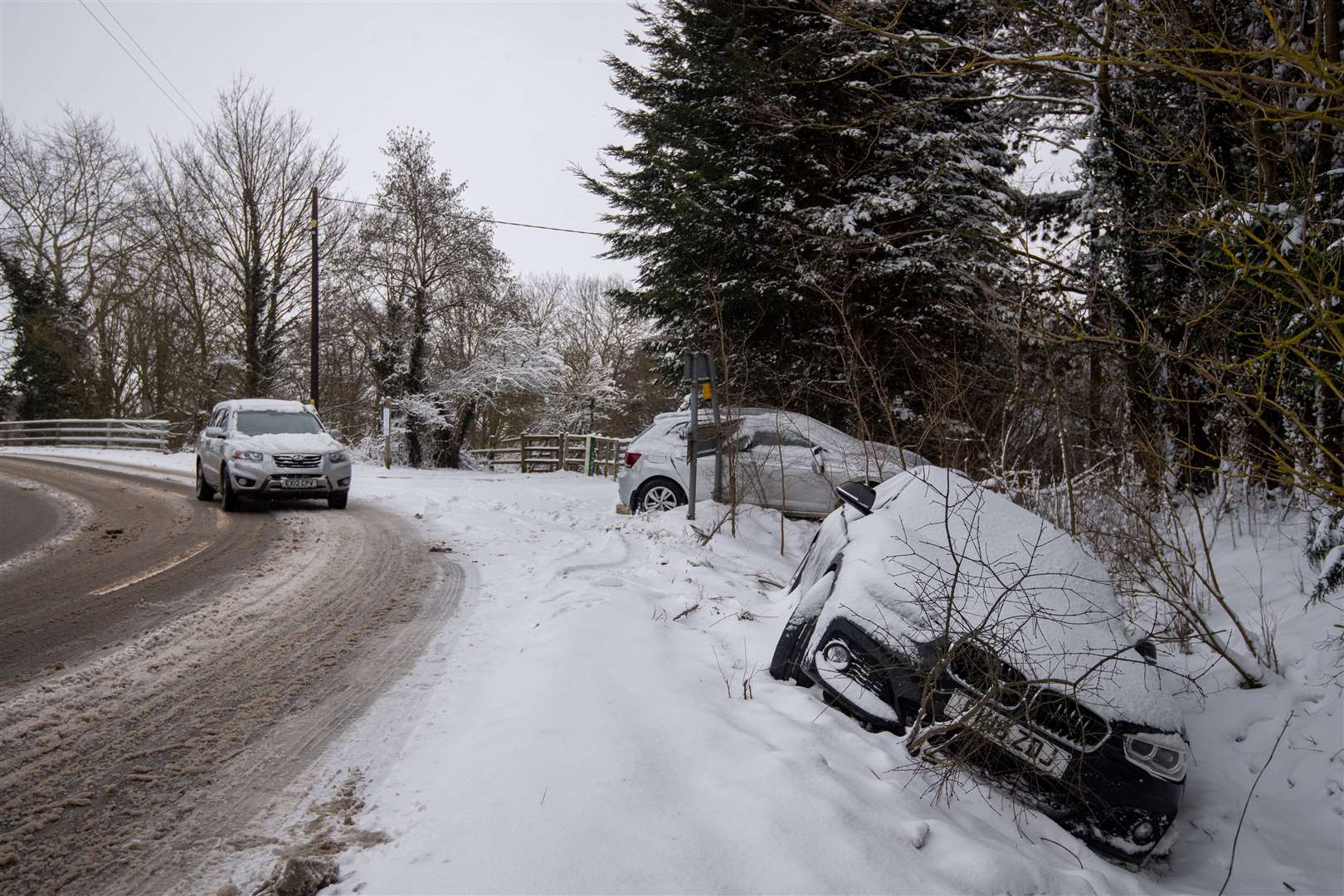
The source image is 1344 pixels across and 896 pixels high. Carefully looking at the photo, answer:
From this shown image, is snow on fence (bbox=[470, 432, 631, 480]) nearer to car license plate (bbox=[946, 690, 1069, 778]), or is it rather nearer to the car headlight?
car license plate (bbox=[946, 690, 1069, 778])

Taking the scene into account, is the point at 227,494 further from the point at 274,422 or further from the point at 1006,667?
the point at 1006,667

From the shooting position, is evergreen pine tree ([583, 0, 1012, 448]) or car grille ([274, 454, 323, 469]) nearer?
car grille ([274, 454, 323, 469])

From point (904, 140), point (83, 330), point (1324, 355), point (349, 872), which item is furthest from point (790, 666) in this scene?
point (83, 330)

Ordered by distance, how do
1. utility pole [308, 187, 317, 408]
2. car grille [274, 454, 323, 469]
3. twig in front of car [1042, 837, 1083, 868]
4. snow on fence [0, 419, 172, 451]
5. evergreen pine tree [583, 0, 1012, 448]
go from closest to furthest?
twig in front of car [1042, 837, 1083, 868] → car grille [274, 454, 323, 469] → evergreen pine tree [583, 0, 1012, 448] → utility pole [308, 187, 317, 408] → snow on fence [0, 419, 172, 451]

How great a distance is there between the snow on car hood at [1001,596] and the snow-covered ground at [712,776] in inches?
23.8

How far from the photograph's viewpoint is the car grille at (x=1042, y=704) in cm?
327

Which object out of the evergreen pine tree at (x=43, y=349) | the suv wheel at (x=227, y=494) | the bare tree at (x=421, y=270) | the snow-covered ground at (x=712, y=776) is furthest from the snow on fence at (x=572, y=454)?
the evergreen pine tree at (x=43, y=349)

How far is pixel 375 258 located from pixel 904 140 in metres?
19.3

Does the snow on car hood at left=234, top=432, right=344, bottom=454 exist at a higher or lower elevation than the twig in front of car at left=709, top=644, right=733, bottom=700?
higher

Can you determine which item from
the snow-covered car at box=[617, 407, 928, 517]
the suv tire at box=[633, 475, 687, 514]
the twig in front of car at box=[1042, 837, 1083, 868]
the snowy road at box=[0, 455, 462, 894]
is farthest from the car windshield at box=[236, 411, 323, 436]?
the twig in front of car at box=[1042, 837, 1083, 868]

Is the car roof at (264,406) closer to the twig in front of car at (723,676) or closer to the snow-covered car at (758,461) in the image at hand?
the snow-covered car at (758,461)

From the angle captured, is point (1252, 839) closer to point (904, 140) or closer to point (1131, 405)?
point (1131, 405)

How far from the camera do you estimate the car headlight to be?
129 inches

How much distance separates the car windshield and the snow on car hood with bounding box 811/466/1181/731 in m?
10.0
